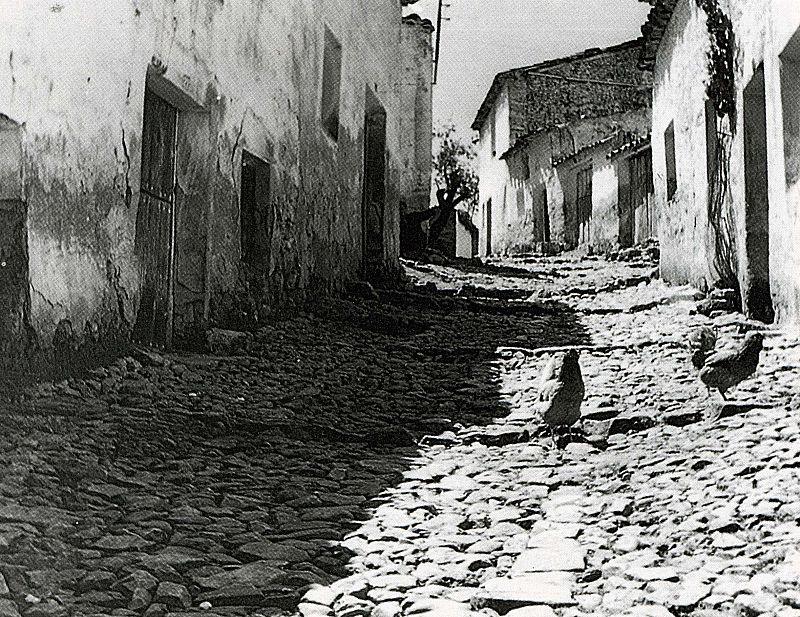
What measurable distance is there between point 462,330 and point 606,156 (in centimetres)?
1074

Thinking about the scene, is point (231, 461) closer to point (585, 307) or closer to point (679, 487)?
point (679, 487)

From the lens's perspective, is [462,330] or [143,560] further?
[462,330]

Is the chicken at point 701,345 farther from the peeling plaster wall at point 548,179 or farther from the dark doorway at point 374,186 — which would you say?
the peeling plaster wall at point 548,179

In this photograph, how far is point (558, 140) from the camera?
72.8 feet

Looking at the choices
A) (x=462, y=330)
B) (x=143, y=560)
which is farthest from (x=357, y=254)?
(x=143, y=560)

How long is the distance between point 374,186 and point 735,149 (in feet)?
18.2

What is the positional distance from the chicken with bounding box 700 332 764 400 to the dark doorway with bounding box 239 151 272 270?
12.1 feet

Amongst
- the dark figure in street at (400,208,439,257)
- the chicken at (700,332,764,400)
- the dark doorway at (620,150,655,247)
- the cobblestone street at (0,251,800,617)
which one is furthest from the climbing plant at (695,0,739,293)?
the dark figure in street at (400,208,439,257)

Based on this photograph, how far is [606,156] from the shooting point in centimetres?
1805

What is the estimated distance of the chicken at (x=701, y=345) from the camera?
5.80 meters

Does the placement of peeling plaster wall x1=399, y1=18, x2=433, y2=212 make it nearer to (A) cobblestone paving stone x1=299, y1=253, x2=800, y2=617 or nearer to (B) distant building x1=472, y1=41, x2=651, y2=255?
(B) distant building x1=472, y1=41, x2=651, y2=255

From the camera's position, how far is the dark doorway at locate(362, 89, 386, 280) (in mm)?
11531

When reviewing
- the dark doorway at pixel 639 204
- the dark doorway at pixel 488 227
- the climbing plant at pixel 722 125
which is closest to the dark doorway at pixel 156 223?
the climbing plant at pixel 722 125

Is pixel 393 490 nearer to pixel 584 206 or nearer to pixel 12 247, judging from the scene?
pixel 12 247
